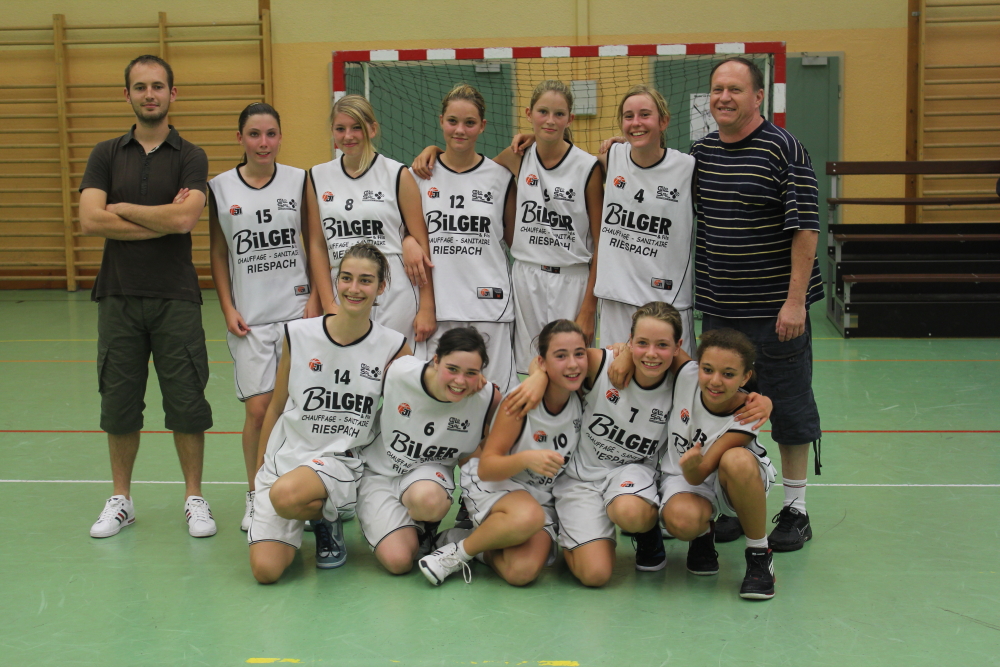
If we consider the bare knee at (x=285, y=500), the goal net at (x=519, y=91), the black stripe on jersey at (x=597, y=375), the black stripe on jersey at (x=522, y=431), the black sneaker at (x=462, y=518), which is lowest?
the black sneaker at (x=462, y=518)

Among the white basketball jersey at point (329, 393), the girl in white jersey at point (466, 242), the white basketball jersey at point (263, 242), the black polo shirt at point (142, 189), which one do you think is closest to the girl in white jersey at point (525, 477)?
the white basketball jersey at point (329, 393)

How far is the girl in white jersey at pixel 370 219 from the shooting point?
11.6ft

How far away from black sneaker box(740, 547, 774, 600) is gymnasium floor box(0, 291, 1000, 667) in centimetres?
3

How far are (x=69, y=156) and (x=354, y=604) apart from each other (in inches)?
365

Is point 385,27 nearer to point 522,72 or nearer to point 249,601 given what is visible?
point 522,72

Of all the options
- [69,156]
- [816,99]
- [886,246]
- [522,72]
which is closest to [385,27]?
[522,72]

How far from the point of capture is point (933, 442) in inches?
180

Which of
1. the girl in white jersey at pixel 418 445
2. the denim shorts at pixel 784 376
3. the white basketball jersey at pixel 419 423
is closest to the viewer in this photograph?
the girl in white jersey at pixel 418 445

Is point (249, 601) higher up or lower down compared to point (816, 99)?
lower down

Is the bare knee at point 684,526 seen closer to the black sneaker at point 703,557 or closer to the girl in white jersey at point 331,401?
the black sneaker at point 703,557

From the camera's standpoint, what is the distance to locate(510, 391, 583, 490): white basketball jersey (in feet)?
10.2

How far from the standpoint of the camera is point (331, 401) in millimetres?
3242

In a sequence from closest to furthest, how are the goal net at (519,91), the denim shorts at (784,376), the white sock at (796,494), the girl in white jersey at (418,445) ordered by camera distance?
the girl in white jersey at (418,445), the denim shorts at (784,376), the white sock at (796,494), the goal net at (519,91)

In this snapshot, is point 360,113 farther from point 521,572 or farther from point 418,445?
point 521,572
